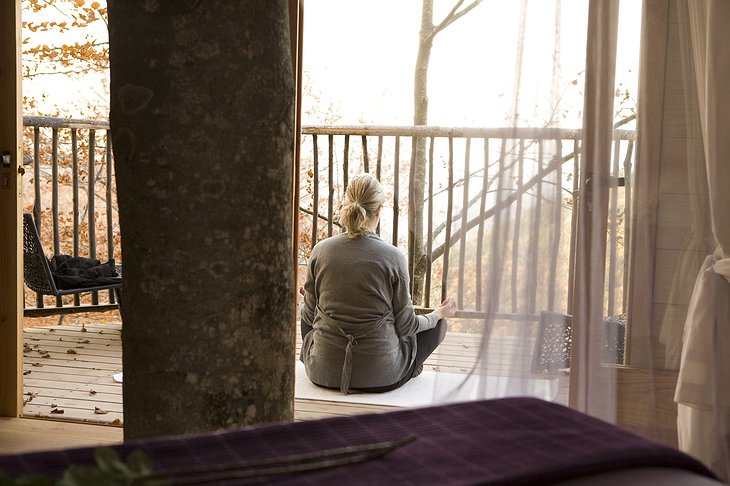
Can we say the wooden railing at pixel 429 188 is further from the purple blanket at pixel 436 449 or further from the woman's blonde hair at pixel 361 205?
the purple blanket at pixel 436 449

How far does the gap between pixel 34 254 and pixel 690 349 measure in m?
3.29

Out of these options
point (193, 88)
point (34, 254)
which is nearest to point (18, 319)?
point (34, 254)

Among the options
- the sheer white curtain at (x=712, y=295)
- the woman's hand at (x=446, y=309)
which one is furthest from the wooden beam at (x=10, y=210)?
the sheer white curtain at (x=712, y=295)

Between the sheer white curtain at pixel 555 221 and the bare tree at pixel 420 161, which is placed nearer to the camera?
the sheer white curtain at pixel 555 221

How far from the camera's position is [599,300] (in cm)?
299

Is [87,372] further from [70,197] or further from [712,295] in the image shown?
[712,295]

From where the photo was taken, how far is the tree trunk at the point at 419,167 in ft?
18.6

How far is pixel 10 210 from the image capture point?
3459 millimetres

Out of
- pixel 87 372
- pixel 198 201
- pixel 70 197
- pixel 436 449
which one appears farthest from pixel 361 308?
pixel 70 197

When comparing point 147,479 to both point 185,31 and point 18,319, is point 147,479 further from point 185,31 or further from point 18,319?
point 18,319

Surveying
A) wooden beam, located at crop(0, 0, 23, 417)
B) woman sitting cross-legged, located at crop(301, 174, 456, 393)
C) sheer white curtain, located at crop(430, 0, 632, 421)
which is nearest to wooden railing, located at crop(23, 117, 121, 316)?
wooden beam, located at crop(0, 0, 23, 417)

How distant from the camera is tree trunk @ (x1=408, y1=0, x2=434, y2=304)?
5.66 meters

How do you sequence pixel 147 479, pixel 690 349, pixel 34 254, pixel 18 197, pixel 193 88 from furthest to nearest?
pixel 34 254 < pixel 18 197 < pixel 690 349 < pixel 193 88 < pixel 147 479

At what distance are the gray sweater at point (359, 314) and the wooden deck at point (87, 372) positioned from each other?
22cm
